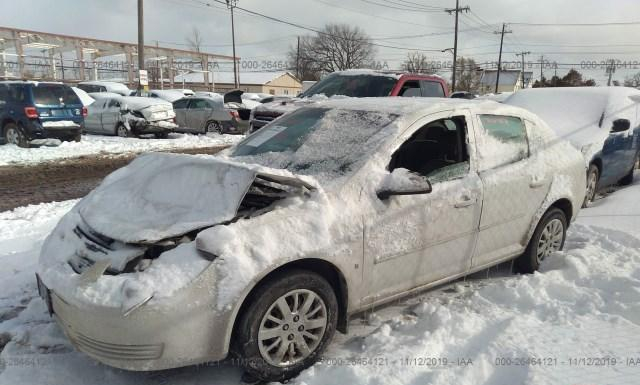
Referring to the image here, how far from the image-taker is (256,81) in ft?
223

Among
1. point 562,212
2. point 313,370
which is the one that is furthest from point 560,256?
point 313,370

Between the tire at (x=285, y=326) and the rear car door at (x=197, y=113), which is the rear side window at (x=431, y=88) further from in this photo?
the rear car door at (x=197, y=113)

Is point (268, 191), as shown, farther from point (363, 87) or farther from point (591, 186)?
point (363, 87)

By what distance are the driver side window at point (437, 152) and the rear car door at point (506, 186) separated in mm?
151

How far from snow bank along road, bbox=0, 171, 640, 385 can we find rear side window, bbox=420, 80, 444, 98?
528cm

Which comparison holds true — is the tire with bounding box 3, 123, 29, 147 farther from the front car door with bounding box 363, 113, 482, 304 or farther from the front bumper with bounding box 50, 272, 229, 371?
the front car door with bounding box 363, 113, 482, 304

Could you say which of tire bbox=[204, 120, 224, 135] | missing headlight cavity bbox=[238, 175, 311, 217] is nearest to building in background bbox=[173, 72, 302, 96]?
tire bbox=[204, 120, 224, 135]

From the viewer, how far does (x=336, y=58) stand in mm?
78500

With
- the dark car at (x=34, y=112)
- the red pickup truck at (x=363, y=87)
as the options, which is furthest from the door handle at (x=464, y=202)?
the dark car at (x=34, y=112)

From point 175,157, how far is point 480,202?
7.50ft

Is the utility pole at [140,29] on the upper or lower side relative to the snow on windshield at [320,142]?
upper

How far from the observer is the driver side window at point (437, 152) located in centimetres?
364

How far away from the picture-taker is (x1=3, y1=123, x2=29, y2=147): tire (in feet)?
39.5

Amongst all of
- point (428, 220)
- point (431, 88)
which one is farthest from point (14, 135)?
point (428, 220)
